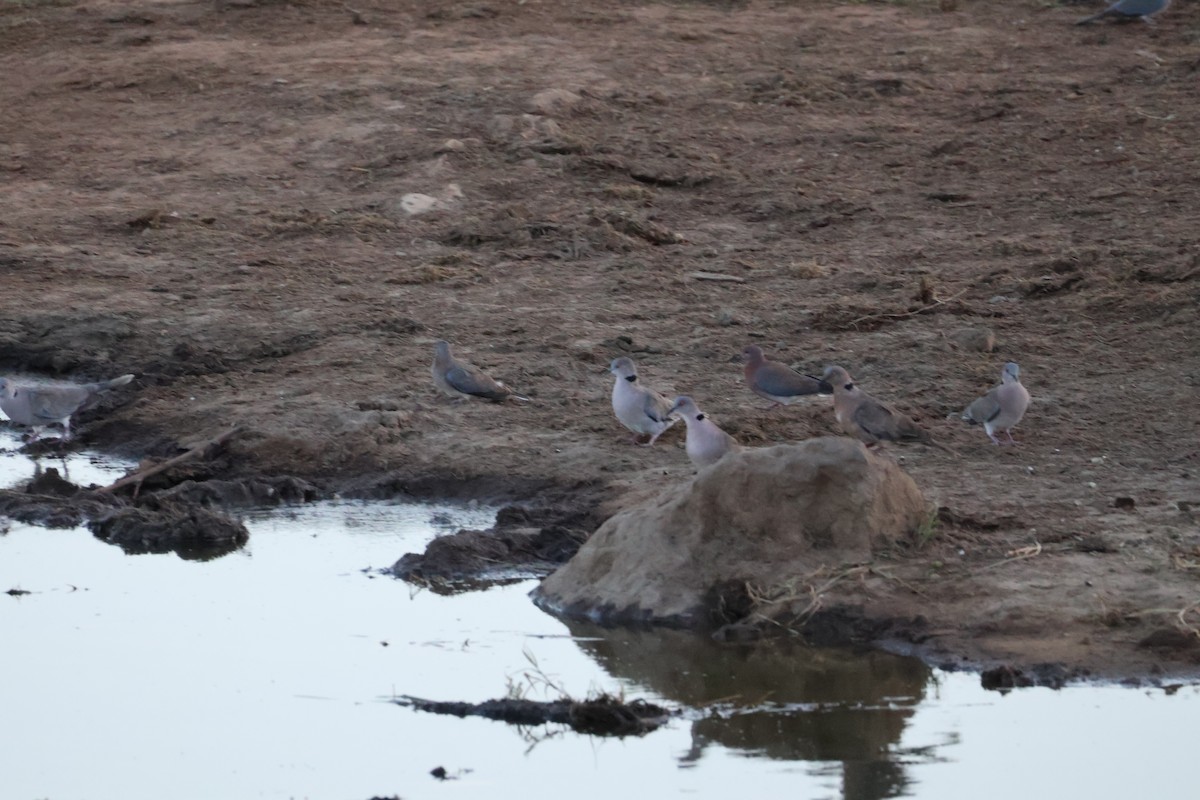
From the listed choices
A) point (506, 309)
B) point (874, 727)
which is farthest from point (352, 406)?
point (874, 727)

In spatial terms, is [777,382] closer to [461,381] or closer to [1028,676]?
[461,381]

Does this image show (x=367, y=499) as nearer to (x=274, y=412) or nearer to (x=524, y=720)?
(x=274, y=412)

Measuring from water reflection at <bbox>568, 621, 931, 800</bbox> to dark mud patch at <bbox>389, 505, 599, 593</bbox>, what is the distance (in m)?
0.65

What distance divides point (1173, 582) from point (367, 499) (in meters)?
3.55

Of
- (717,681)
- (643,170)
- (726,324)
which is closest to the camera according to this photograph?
(717,681)

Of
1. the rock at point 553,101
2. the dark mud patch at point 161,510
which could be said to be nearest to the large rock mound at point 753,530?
the dark mud patch at point 161,510

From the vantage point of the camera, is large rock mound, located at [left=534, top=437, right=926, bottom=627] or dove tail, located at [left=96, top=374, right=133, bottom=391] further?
dove tail, located at [left=96, top=374, right=133, bottom=391]

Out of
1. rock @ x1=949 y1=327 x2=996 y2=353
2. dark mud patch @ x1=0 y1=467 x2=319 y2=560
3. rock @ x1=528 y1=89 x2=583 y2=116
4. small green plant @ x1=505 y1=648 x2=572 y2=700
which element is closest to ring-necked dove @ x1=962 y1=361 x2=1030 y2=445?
rock @ x1=949 y1=327 x2=996 y2=353

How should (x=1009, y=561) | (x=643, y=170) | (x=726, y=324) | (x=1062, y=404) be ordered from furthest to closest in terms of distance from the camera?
1. (x=643, y=170)
2. (x=726, y=324)
3. (x=1062, y=404)
4. (x=1009, y=561)

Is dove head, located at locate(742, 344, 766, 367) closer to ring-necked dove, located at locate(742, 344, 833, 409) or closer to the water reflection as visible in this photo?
ring-necked dove, located at locate(742, 344, 833, 409)

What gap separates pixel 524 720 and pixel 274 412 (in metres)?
3.61

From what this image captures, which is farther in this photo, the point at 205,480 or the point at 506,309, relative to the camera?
the point at 506,309

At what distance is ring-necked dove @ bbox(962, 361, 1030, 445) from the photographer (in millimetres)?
8211

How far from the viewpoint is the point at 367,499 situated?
836 cm
